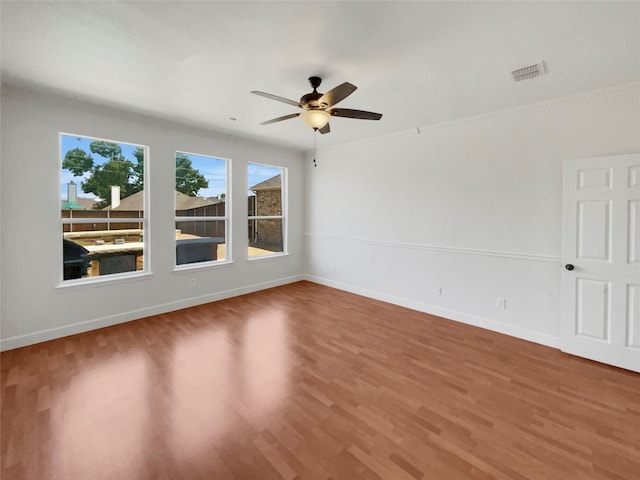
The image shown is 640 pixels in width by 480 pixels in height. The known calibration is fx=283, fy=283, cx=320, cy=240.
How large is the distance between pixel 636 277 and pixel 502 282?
1.15 m

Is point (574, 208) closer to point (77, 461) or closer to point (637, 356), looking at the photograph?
point (637, 356)

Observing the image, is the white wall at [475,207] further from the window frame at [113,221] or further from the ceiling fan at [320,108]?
the window frame at [113,221]

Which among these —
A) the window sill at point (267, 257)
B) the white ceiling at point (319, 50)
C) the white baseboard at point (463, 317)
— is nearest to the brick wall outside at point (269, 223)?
the window sill at point (267, 257)

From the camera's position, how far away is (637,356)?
2707 mm

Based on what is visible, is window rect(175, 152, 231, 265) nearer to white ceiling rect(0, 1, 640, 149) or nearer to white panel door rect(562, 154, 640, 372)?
white ceiling rect(0, 1, 640, 149)

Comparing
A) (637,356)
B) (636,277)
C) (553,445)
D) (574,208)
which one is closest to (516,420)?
(553,445)

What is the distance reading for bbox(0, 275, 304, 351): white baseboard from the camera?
3121mm

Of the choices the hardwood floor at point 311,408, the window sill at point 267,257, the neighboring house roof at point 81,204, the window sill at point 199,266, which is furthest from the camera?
the window sill at point 267,257

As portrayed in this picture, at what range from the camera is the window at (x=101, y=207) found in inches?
136

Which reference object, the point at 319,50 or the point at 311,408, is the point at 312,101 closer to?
the point at 319,50

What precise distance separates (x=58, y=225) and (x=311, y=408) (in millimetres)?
3517

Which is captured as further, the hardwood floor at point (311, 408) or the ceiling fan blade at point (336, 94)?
the ceiling fan blade at point (336, 94)

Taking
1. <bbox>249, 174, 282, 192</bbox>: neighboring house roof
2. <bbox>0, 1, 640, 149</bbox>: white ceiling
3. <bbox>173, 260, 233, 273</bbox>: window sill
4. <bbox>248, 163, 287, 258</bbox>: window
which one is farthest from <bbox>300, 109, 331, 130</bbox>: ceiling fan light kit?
<bbox>173, 260, 233, 273</bbox>: window sill

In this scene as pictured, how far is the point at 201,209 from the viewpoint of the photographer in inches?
183
